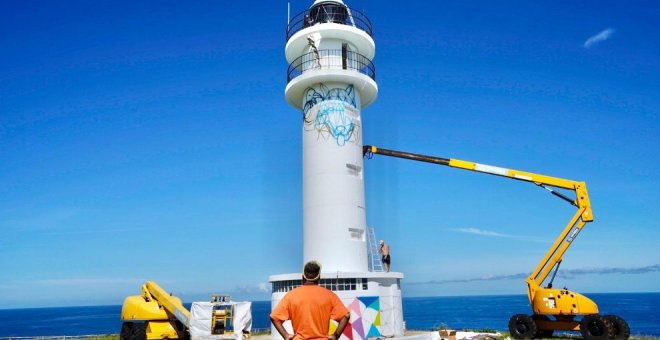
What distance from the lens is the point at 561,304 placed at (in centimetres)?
2123

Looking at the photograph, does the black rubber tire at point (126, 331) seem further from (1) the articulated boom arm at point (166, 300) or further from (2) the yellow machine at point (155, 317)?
(1) the articulated boom arm at point (166, 300)

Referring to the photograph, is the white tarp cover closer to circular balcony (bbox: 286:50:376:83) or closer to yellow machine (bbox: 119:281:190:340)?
yellow machine (bbox: 119:281:190:340)

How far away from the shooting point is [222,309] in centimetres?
2120

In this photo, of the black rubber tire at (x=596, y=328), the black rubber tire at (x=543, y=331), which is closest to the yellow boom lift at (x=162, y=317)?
the black rubber tire at (x=543, y=331)

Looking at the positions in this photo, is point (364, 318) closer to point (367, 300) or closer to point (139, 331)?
point (367, 300)

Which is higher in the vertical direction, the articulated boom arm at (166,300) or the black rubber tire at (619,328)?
the articulated boom arm at (166,300)

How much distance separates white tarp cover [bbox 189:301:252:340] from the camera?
2036 centimetres

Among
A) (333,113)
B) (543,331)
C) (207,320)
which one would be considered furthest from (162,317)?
(543,331)

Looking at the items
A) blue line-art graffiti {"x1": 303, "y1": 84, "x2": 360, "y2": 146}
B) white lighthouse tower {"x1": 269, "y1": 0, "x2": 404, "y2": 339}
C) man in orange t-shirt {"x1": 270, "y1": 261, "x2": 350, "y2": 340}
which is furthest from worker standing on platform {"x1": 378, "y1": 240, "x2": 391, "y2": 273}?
man in orange t-shirt {"x1": 270, "y1": 261, "x2": 350, "y2": 340}

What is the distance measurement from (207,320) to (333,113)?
11570mm

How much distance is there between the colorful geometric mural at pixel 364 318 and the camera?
22.2 meters

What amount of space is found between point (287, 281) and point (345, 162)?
6538 millimetres

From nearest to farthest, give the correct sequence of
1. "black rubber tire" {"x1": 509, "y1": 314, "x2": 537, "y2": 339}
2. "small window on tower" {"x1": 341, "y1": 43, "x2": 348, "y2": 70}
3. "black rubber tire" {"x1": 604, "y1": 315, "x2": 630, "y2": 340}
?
"black rubber tire" {"x1": 604, "y1": 315, "x2": 630, "y2": 340}
"black rubber tire" {"x1": 509, "y1": 314, "x2": 537, "y2": 339}
"small window on tower" {"x1": 341, "y1": 43, "x2": 348, "y2": 70}

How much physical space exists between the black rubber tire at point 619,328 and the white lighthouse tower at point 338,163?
9213mm
